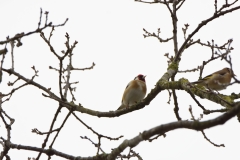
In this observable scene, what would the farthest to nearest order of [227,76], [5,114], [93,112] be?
[227,76]
[93,112]
[5,114]

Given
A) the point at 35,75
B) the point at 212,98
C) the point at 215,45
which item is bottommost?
the point at 212,98

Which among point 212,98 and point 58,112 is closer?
point 212,98

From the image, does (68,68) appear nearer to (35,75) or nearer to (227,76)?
(35,75)

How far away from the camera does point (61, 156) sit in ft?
14.1

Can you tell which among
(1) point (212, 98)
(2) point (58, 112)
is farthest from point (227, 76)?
(2) point (58, 112)

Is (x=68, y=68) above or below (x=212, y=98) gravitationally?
above

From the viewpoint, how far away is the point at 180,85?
4.72 meters

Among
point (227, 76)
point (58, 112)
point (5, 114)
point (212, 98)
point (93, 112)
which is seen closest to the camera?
point (212, 98)

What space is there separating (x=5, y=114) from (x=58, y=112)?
70 cm

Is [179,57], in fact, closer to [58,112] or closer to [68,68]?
[68,68]

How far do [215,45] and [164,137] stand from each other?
4.72 ft

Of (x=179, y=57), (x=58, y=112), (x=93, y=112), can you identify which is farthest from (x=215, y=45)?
(x=58, y=112)

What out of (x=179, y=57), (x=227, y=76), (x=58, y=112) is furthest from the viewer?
(x=227, y=76)

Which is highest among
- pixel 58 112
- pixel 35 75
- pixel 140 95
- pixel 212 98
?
pixel 140 95
